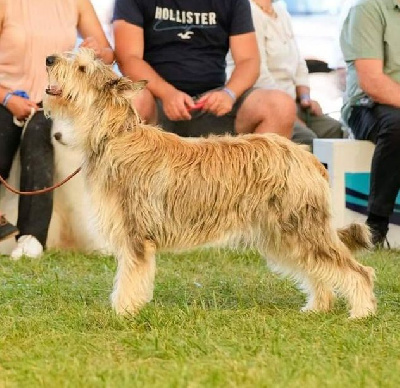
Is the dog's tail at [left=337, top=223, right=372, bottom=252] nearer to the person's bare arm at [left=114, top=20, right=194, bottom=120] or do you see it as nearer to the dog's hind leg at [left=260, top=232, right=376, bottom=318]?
the dog's hind leg at [left=260, top=232, right=376, bottom=318]

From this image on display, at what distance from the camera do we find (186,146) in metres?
4.07

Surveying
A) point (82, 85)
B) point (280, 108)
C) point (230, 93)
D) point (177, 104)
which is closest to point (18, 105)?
point (177, 104)

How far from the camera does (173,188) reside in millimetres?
4008

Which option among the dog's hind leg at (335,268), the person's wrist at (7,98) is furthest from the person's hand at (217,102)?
Result: the dog's hind leg at (335,268)

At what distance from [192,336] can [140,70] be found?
91.3 inches

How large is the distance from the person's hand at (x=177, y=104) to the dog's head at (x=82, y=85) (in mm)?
1492

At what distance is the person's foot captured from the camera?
566cm

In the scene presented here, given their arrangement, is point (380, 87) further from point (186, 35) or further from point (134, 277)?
point (134, 277)

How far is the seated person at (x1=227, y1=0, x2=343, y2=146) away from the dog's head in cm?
262

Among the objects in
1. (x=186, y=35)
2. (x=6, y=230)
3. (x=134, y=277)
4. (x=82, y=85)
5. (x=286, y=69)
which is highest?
(x=82, y=85)

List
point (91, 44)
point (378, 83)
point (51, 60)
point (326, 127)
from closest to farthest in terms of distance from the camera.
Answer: point (51, 60), point (91, 44), point (378, 83), point (326, 127)

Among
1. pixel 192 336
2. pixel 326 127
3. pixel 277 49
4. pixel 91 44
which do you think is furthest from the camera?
pixel 326 127

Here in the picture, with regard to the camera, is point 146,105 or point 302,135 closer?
point 146,105

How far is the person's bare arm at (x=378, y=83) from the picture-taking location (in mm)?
6059
